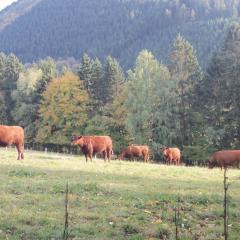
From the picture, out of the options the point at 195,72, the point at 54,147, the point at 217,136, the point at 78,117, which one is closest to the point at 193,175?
the point at 217,136

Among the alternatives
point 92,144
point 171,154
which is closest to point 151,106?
point 171,154

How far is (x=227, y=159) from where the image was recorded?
30656 mm

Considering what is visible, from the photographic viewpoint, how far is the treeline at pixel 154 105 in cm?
5194

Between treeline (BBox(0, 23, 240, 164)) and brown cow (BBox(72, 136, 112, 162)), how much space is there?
65.4 ft

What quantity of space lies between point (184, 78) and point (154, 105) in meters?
5.24

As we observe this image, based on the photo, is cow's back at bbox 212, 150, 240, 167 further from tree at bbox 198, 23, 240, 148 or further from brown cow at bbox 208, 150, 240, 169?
tree at bbox 198, 23, 240, 148

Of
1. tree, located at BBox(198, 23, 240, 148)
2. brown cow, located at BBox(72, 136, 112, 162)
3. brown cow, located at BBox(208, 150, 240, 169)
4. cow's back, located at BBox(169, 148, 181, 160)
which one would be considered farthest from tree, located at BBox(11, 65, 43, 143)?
brown cow, located at BBox(208, 150, 240, 169)

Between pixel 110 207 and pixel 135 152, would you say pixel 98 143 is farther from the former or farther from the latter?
pixel 110 207

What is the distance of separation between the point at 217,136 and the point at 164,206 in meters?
37.0

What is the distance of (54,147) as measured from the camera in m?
69.5

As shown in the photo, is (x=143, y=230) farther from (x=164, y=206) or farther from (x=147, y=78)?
(x=147, y=78)

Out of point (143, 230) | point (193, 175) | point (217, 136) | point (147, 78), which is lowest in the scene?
point (143, 230)

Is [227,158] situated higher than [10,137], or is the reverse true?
[10,137]

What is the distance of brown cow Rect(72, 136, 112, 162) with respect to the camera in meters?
30.8
